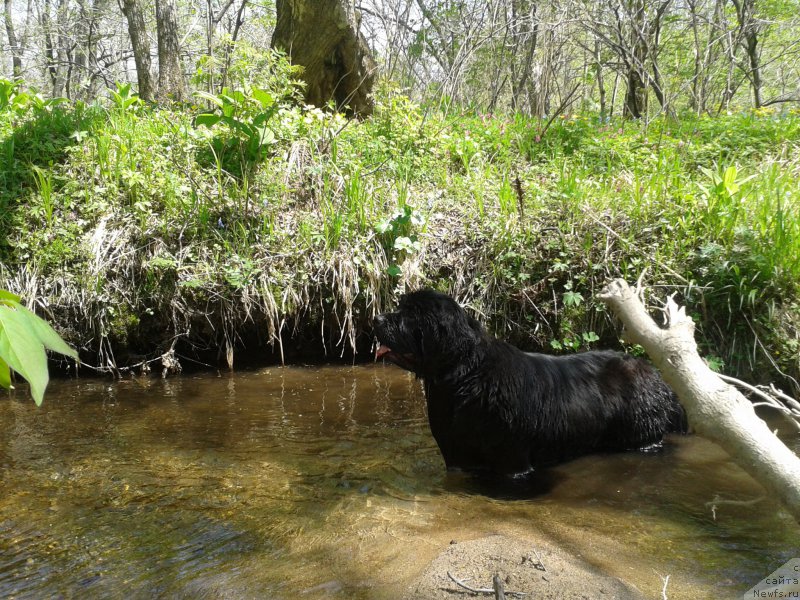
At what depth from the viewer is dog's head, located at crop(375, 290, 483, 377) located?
11.7 feet

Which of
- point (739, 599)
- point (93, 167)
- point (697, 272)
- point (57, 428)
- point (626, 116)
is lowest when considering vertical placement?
point (739, 599)

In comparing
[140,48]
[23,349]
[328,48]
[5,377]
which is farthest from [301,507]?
[140,48]

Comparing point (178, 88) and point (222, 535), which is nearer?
point (222, 535)

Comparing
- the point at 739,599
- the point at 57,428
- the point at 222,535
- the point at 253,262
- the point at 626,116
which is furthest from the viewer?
the point at 626,116

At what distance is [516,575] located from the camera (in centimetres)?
229

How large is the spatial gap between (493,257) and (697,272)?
1.78 m

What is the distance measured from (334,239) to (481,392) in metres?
2.70

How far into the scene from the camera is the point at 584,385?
397 cm

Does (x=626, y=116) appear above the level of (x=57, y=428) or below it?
above

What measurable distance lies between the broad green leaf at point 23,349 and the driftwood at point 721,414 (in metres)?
2.30

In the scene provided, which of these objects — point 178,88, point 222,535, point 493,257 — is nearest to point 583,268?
point 493,257

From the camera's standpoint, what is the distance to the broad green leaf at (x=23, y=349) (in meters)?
0.57

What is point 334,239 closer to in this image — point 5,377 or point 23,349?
point 5,377

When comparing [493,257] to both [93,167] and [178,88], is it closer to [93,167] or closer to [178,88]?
[93,167]
